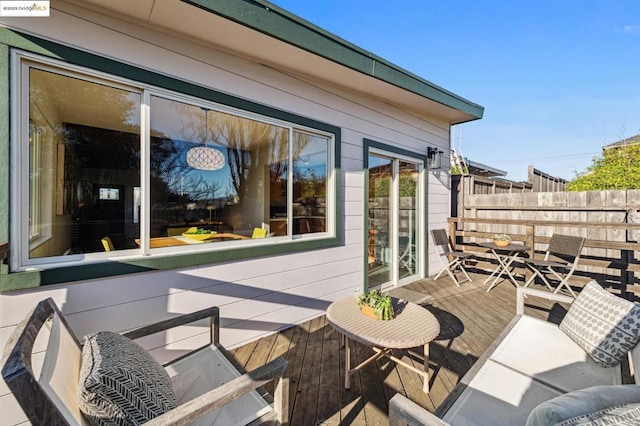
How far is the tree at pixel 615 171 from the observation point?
5211 millimetres

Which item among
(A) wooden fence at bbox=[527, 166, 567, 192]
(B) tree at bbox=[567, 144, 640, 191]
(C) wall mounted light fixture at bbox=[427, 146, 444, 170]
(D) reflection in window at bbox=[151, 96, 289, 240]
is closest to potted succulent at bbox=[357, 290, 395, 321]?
(D) reflection in window at bbox=[151, 96, 289, 240]

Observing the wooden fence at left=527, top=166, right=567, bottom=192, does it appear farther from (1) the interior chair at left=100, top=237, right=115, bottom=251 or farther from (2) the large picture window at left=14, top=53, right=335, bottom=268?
(1) the interior chair at left=100, top=237, right=115, bottom=251

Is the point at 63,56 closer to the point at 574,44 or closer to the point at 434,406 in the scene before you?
the point at 434,406

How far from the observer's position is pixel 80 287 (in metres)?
1.84

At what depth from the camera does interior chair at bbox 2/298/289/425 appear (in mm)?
759

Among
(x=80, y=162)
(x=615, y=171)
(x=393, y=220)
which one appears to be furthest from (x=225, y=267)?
(x=615, y=171)

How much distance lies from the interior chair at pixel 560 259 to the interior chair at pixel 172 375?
13.3 feet

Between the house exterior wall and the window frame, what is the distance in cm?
8

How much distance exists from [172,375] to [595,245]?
5235 mm

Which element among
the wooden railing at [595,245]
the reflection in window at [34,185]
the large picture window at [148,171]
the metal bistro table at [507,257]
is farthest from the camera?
the metal bistro table at [507,257]

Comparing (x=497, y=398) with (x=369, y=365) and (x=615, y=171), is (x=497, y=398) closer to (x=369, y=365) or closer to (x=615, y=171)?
(x=369, y=365)

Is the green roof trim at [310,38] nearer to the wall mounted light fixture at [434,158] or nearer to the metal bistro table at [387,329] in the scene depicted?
the wall mounted light fixture at [434,158]

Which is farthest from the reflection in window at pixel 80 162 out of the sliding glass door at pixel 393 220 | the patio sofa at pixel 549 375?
the sliding glass door at pixel 393 220

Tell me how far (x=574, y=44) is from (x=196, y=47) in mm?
6851
